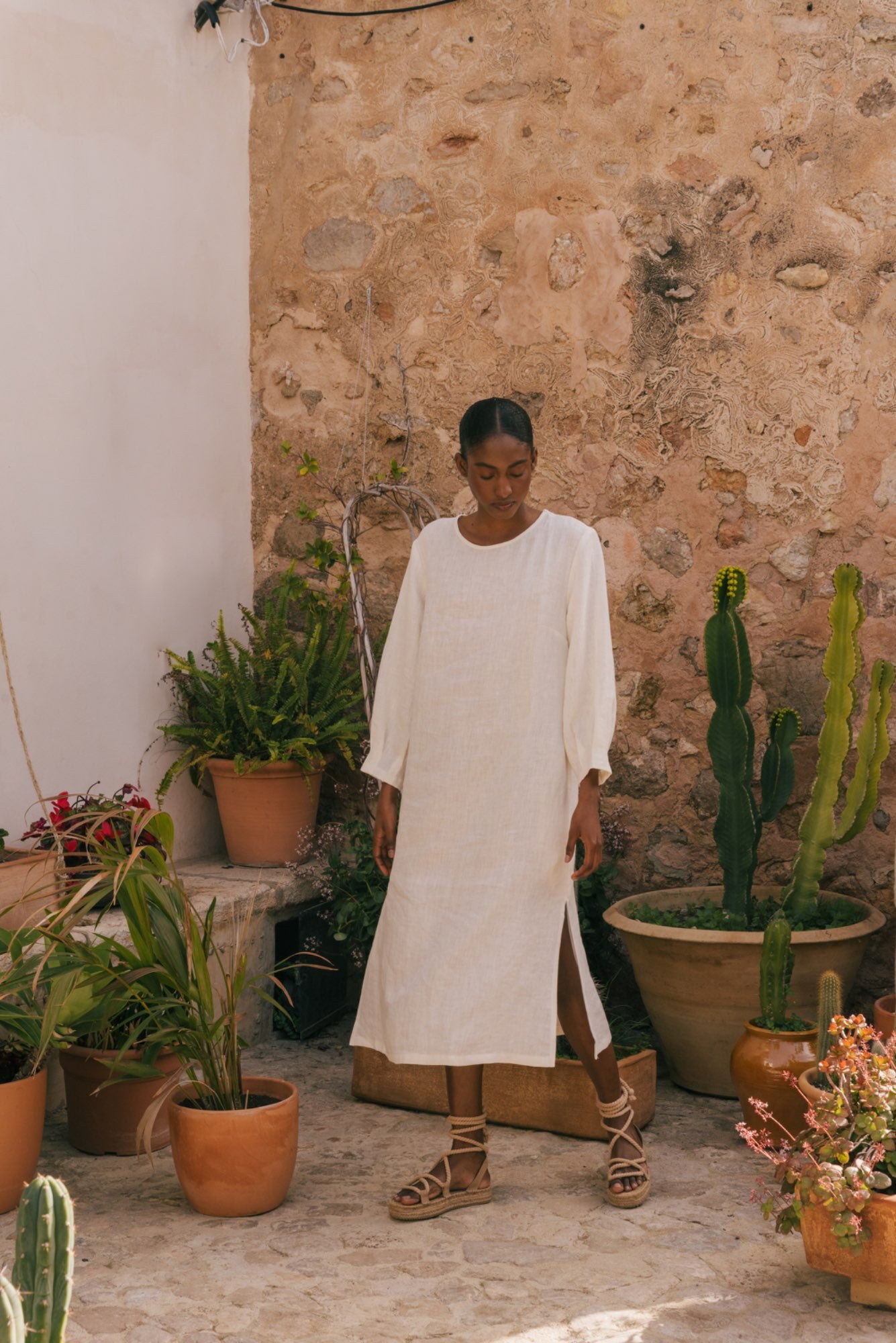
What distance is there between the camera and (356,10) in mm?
4449

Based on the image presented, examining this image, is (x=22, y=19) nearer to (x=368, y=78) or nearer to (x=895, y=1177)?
(x=368, y=78)

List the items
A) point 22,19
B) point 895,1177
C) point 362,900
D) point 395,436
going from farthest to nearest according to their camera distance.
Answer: point 395,436 < point 362,900 < point 22,19 < point 895,1177

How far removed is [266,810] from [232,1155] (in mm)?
1529

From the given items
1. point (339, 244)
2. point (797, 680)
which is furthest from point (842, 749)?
point (339, 244)

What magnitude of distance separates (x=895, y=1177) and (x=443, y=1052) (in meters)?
0.95

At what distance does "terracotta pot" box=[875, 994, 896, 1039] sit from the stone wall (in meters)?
0.55

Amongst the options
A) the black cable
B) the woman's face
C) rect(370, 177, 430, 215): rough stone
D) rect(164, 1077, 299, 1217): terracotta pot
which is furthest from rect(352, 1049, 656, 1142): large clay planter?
the black cable

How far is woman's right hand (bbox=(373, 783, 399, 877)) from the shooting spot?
10.0ft

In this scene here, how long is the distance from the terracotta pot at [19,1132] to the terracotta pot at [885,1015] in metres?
1.95

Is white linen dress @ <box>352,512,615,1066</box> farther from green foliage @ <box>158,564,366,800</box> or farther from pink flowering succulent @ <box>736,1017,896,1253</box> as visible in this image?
green foliage @ <box>158,564,366,800</box>

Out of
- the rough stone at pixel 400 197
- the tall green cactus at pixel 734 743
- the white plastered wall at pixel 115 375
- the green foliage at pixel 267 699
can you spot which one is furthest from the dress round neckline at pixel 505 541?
the rough stone at pixel 400 197

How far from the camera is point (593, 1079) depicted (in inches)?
120

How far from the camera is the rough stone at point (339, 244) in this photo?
4.49m

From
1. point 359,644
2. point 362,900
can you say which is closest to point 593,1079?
point 362,900
